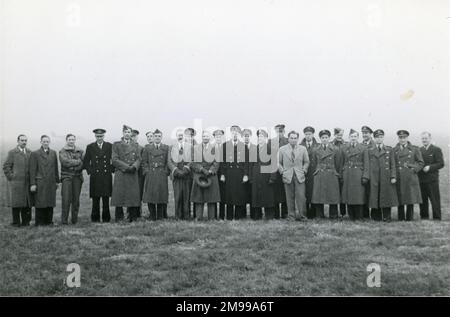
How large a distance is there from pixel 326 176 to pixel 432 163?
2269mm

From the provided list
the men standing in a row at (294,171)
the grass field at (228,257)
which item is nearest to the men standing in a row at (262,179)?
the men standing in a row at (294,171)

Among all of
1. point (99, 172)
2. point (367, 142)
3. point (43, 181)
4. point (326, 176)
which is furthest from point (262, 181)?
point (43, 181)

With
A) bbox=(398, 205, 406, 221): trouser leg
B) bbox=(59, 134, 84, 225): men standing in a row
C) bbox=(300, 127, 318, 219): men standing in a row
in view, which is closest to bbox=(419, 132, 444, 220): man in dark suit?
bbox=(398, 205, 406, 221): trouser leg

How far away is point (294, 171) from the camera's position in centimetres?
1042

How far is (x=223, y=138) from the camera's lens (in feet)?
35.8

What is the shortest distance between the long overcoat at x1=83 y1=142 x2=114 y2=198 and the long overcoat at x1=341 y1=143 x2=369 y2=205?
485 centimetres

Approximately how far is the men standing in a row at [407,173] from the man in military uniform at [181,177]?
14.2 feet

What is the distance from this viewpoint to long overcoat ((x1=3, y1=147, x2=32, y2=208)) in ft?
32.8

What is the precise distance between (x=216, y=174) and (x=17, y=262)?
14.8 feet

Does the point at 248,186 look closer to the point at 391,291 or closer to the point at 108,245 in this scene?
the point at 108,245

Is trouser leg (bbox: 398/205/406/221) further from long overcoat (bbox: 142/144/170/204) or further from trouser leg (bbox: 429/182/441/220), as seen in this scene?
long overcoat (bbox: 142/144/170/204)

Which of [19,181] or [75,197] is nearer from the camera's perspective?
[19,181]

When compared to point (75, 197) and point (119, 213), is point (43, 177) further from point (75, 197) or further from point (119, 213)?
point (119, 213)
